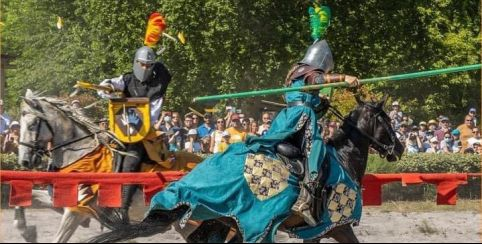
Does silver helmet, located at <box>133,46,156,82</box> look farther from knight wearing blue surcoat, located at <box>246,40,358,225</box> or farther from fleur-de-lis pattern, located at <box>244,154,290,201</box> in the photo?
fleur-de-lis pattern, located at <box>244,154,290,201</box>

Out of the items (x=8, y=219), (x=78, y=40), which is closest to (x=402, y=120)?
(x=8, y=219)

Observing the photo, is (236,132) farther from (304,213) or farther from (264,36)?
(264,36)

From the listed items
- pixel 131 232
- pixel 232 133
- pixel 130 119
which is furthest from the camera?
pixel 232 133

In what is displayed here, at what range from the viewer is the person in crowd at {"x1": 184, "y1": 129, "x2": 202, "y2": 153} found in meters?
14.1

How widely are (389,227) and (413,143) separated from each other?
5273 millimetres

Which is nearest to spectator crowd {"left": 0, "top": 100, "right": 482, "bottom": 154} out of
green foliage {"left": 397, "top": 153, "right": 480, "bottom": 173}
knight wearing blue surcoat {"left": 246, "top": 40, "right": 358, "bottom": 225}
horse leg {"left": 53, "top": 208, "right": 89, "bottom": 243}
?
green foliage {"left": 397, "top": 153, "right": 480, "bottom": 173}

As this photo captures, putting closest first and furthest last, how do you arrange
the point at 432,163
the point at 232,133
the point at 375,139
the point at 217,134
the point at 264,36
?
the point at 375,139 → the point at 232,133 → the point at 217,134 → the point at 432,163 → the point at 264,36

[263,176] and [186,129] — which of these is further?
[186,129]

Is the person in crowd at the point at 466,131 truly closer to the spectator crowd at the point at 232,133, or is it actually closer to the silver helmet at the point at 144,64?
the spectator crowd at the point at 232,133

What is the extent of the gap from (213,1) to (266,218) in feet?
36.4

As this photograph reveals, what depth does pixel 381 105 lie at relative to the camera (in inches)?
348

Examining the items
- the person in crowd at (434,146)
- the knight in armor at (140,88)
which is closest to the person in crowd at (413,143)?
the person in crowd at (434,146)

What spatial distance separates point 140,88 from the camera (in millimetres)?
9602

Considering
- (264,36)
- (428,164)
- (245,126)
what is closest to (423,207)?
(428,164)
